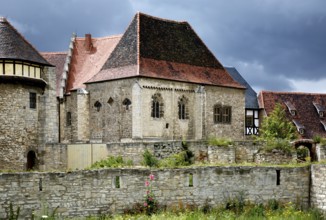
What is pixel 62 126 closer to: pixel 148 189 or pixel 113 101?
Answer: pixel 113 101

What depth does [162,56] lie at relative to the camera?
144 ft

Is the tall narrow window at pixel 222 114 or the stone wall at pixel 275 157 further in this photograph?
the tall narrow window at pixel 222 114

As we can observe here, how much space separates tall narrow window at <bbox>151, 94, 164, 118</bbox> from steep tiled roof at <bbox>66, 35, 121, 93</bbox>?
6111mm

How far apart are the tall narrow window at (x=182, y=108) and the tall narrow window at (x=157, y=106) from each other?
71.4 inches

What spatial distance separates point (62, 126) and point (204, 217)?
26.1m

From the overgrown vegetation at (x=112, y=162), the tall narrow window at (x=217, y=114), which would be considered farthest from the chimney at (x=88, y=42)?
the overgrown vegetation at (x=112, y=162)

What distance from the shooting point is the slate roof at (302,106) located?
2367 inches

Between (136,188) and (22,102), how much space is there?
495 inches

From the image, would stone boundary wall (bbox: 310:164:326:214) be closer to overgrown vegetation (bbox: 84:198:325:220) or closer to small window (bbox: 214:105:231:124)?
overgrown vegetation (bbox: 84:198:325:220)

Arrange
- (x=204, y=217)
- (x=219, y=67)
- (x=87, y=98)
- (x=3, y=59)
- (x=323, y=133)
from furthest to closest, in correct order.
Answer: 1. (x=323, y=133)
2. (x=219, y=67)
3. (x=87, y=98)
4. (x=3, y=59)
5. (x=204, y=217)

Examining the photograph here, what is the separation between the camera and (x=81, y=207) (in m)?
23.4

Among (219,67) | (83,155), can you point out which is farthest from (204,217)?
(219,67)

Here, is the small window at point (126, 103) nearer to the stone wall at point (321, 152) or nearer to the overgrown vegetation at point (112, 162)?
the overgrown vegetation at point (112, 162)

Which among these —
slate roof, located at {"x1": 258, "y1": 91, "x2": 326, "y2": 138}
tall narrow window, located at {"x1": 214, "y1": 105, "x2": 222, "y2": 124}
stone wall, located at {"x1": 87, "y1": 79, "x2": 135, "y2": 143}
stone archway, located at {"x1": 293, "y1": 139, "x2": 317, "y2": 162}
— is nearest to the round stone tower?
stone wall, located at {"x1": 87, "y1": 79, "x2": 135, "y2": 143}
